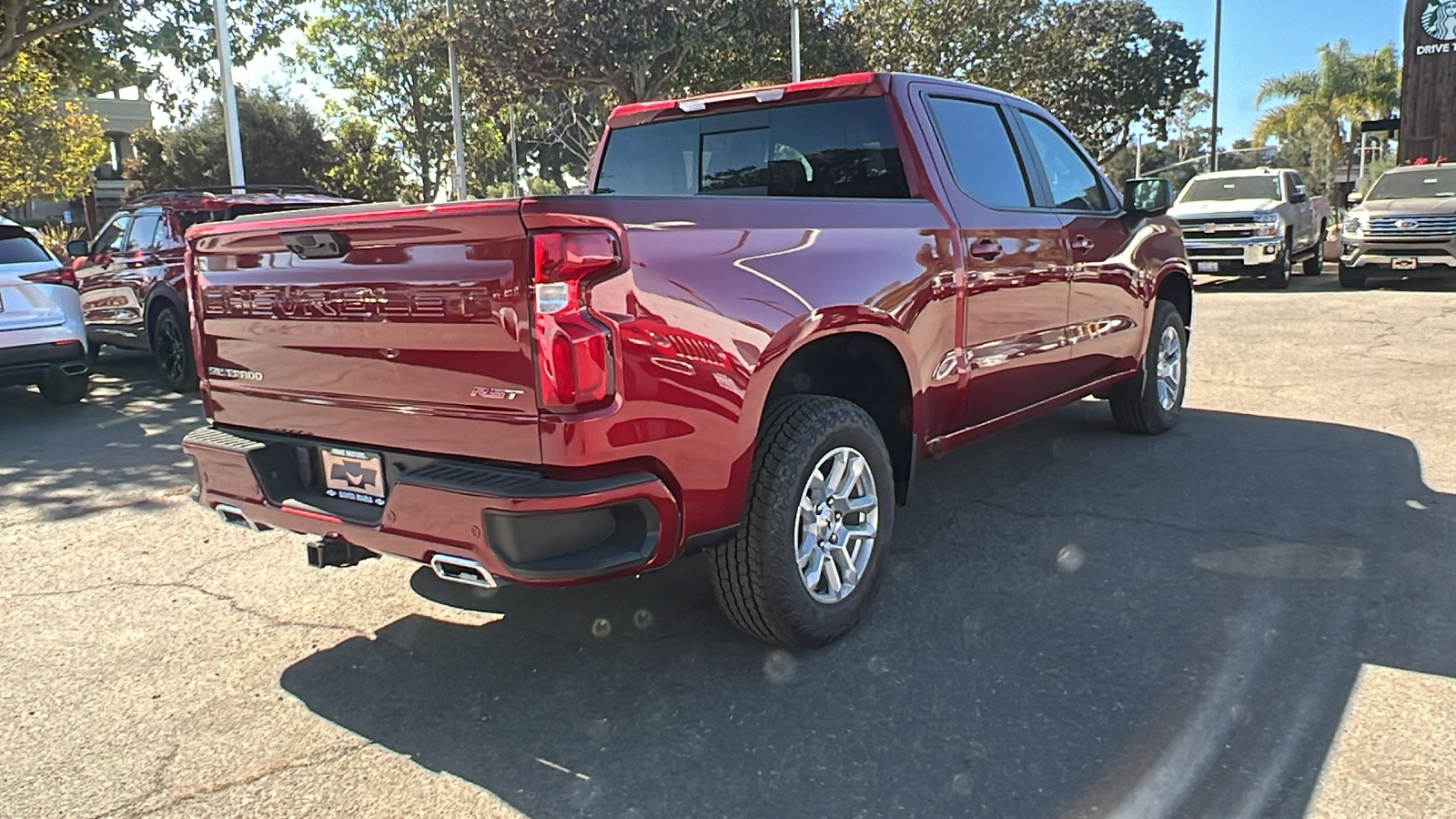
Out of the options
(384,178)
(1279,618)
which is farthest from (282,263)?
(384,178)

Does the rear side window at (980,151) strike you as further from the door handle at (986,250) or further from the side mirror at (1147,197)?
the side mirror at (1147,197)

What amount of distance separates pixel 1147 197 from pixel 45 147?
29393 mm

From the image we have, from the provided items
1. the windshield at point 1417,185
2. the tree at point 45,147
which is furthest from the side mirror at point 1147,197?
the tree at point 45,147

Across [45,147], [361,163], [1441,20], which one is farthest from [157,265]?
[361,163]

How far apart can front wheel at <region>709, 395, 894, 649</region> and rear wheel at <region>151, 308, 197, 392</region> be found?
7229 mm

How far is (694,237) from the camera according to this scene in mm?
2971

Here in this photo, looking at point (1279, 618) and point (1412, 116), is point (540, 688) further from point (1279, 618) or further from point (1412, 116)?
point (1412, 116)

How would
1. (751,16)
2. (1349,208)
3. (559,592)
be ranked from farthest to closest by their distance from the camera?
(751,16) → (1349,208) → (559,592)

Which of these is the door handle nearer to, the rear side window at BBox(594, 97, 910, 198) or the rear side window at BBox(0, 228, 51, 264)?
the rear side window at BBox(594, 97, 910, 198)

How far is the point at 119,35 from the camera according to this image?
15180mm

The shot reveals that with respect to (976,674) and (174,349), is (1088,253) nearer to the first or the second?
(976,674)

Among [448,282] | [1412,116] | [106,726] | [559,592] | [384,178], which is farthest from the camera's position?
[384,178]

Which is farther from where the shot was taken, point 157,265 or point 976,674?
point 157,265

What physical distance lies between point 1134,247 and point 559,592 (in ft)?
11.7
